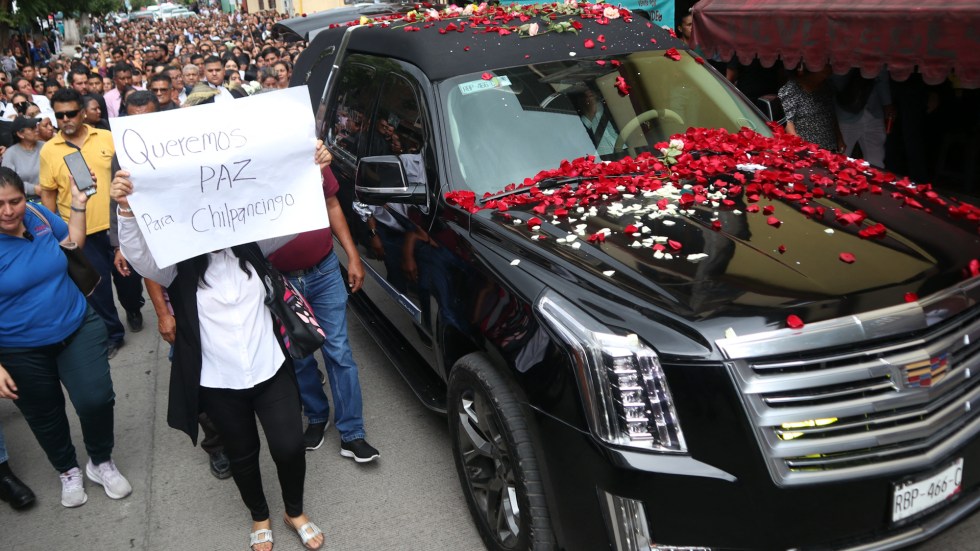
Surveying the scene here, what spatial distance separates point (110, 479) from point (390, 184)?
2.18 metres

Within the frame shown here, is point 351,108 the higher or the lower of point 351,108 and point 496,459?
the higher

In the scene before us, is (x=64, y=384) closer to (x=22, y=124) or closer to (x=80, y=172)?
(x=80, y=172)

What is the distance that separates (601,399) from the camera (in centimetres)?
263

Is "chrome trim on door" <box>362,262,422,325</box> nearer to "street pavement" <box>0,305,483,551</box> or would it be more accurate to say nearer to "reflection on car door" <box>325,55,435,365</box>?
"reflection on car door" <box>325,55,435,365</box>

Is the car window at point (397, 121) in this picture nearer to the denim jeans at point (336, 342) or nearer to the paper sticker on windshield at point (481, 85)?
the paper sticker on windshield at point (481, 85)

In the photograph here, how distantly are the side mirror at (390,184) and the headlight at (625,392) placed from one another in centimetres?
142

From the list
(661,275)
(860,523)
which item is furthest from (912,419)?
(661,275)

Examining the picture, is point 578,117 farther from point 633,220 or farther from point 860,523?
point 860,523

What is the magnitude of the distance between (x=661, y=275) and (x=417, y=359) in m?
1.99

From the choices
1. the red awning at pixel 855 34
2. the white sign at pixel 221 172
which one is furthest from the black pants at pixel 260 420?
Answer: the red awning at pixel 855 34

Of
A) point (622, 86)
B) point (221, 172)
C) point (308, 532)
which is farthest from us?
point (622, 86)

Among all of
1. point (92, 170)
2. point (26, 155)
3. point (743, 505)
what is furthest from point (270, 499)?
point (26, 155)

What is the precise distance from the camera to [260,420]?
354 centimetres

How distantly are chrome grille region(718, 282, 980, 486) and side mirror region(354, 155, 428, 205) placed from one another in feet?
5.86
